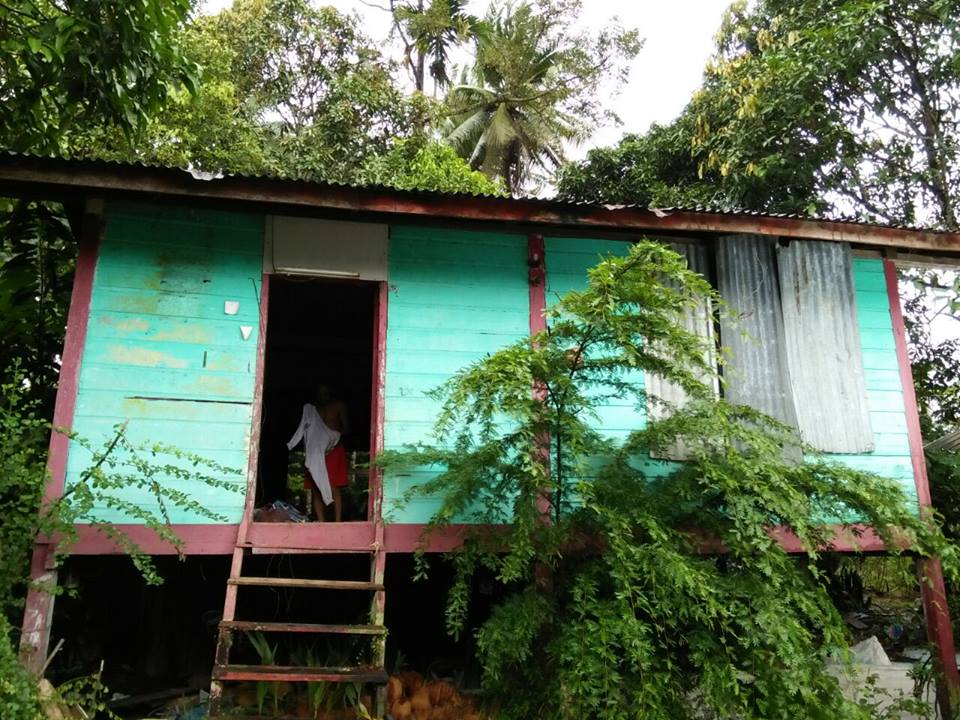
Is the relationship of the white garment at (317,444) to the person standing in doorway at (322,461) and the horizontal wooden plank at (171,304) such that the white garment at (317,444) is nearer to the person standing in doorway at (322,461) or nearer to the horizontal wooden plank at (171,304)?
the person standing in doorway at (322,461)

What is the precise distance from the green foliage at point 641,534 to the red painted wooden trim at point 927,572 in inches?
52.9

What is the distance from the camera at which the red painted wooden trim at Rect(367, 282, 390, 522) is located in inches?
220

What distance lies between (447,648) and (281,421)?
4802 millimetres

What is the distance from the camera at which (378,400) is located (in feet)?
18.9

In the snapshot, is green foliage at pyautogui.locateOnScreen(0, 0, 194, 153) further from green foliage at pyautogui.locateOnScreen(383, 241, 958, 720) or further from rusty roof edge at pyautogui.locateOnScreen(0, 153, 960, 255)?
green foliage at pyautogui.locateOnScreen(383, 241, 958, 720)

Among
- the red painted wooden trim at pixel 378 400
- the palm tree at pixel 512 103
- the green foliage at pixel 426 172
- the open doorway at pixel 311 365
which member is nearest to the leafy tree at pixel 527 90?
the palm tree at pixel 512 103

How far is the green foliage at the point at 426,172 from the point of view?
1348 cm

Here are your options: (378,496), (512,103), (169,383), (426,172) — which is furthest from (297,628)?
(512,103)

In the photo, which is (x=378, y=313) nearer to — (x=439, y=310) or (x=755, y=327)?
(x=439, y=310)

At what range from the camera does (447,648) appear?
764 cm

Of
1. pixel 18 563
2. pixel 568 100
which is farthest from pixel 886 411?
pixel 568 100

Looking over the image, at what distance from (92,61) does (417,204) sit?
9.63ft

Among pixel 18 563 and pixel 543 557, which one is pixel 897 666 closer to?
pixel 543 557

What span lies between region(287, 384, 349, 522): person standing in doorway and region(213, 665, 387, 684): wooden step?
8.96ft
